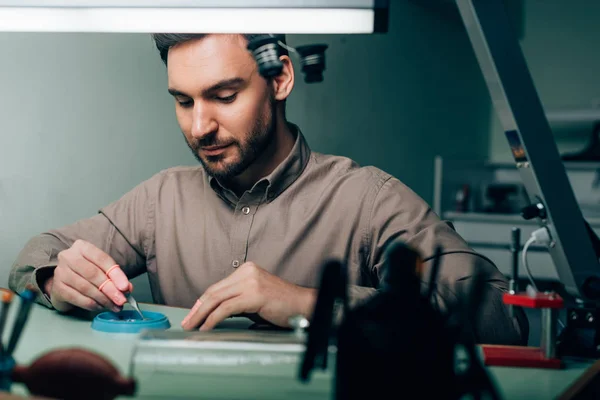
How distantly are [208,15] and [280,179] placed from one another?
0.74 meters

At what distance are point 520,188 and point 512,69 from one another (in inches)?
138

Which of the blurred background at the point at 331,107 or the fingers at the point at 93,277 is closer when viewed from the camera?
the fingers at the point at 93,277

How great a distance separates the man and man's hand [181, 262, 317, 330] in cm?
28

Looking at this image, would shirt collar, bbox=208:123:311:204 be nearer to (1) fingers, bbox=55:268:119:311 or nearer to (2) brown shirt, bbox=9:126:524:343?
(2) brown shirt, bbox=9:126:524:343

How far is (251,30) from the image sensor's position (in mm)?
806

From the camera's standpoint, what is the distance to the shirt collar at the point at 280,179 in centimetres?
149

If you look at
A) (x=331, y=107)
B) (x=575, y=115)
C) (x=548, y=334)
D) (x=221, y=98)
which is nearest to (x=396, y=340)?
(x=548, y=334)

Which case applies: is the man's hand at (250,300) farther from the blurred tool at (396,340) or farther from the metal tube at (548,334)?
the blurred tool at (396,340)

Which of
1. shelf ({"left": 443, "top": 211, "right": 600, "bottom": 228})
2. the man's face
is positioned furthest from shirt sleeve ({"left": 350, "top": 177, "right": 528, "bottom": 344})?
shelf ({"left": 443, "top": 211, "right": 600, "bottom": 228})

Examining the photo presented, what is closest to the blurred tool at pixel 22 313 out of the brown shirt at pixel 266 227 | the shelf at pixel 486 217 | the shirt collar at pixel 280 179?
the brown shirt at pixel 266 227

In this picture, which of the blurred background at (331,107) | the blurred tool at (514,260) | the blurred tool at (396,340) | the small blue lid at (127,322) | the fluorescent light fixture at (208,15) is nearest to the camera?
the blurred tool at (396,340)

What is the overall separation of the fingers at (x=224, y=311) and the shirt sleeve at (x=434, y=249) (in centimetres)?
20

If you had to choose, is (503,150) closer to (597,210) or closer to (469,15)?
(597,210)

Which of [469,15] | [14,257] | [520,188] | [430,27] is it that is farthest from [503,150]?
[469,15]
